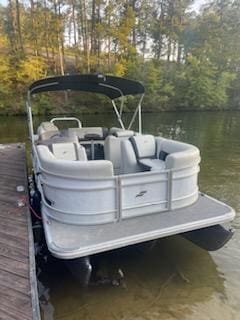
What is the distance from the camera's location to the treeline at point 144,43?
2295cm

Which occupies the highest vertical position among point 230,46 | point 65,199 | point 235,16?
point 235,16

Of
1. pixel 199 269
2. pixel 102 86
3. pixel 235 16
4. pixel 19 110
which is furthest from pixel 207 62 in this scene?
pixel 199 269

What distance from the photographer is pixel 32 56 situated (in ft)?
69.9

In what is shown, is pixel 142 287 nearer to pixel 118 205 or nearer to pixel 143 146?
pixel 118 205

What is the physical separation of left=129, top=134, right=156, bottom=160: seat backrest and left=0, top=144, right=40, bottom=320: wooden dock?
186 centimetres

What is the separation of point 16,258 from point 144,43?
25.6m

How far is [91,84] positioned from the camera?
20.1 feet

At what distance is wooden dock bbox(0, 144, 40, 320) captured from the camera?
7.99ft

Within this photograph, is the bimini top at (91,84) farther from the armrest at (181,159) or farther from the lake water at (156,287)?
the lake water at (156,287)

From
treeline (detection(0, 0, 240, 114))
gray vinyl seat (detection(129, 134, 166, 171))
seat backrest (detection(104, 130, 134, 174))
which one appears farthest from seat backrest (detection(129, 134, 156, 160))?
treeline (detection(0, 0, 240, 114))

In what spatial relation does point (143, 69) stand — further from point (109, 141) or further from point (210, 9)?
point (109, 141)

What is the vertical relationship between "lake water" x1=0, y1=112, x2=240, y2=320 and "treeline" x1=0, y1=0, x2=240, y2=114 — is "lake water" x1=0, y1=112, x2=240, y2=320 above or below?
below

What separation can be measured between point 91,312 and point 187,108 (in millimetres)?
22671

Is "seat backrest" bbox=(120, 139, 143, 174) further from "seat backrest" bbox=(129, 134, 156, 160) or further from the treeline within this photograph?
the treeline
